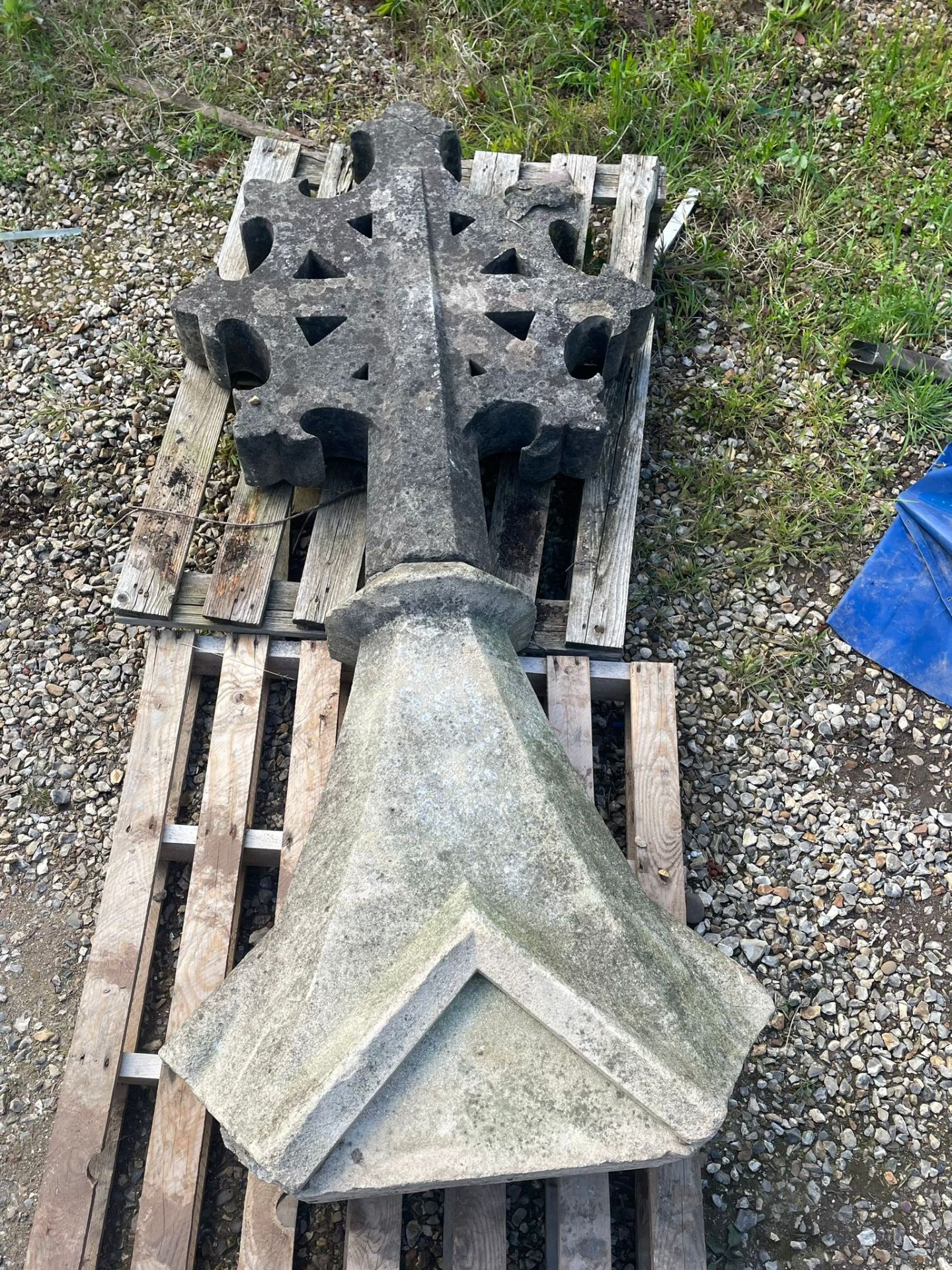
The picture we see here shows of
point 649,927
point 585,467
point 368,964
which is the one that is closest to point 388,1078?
point 368,964

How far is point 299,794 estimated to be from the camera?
2977mm

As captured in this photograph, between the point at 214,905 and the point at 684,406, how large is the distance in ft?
8.42

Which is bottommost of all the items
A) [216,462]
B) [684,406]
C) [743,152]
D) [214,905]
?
[214,905]

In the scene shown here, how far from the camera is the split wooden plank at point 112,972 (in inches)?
98.3

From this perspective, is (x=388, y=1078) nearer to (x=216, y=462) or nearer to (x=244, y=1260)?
(x=244, y=1260)

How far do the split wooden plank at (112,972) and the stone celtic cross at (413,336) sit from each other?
784 mm

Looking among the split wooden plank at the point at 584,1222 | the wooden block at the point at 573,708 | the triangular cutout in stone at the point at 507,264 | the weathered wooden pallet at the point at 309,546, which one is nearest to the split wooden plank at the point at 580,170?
the triangular cutout in stone at the point at 507,264

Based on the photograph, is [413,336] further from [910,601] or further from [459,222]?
[910,601]

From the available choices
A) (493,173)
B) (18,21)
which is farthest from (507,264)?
(18,21)

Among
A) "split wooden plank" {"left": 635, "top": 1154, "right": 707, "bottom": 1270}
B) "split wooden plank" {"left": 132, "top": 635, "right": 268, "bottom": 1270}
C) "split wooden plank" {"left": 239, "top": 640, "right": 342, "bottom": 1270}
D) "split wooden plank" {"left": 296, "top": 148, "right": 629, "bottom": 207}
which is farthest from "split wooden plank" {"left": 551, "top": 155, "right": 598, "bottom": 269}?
"split wooden plank" {"left": 635, "top": 1154, "right": 707, "bottom": 1270}

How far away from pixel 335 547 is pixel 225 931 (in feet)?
4.19

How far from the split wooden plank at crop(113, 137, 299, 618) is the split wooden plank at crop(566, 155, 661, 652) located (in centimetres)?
133

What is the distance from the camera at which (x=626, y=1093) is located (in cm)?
188

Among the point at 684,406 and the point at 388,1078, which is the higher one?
the point at 684,406
